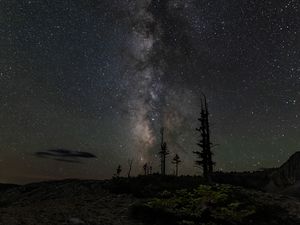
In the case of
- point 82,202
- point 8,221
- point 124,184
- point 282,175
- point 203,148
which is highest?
point 203,148

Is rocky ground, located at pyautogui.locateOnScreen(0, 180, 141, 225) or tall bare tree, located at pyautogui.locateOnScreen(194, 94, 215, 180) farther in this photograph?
tall bare tree, located at pyautogui.locateOnScreen(194, 94, 215, 180)

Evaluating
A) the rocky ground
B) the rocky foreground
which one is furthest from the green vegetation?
the rocky ground

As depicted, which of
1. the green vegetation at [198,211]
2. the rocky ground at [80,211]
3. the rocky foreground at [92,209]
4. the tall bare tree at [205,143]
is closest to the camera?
the rocky ground at [80,211]

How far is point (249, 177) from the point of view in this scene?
49281mm

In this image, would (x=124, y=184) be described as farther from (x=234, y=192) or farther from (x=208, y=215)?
(x=208, y=215)

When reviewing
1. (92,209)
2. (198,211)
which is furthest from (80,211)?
(198,211)

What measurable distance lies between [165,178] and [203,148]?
11152mm

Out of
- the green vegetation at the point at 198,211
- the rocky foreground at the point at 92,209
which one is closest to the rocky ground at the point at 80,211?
the rocky foreground at the point at 92,209

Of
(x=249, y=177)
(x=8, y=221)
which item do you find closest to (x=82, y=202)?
(x=8, y=221)

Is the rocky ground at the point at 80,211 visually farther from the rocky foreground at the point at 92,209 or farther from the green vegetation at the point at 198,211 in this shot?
the green vegetation at the point at 198,211

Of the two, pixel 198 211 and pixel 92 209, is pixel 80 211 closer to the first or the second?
pixel 92 209

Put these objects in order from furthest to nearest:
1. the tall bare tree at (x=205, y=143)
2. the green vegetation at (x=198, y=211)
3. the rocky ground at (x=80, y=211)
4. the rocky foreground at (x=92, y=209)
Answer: the tall bare tree at (x=205, y=143) → the green vegetation at (x=198, y=211) → the rocky foreground at (x=92, y=209) → the rocky ground at (x=80, y=211)

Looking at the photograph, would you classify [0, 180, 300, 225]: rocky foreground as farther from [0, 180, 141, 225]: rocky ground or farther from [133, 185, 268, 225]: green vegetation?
[133, 185, 268, 225]: green vegetation

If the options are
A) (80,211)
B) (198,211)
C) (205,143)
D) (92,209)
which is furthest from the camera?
(205,143)
